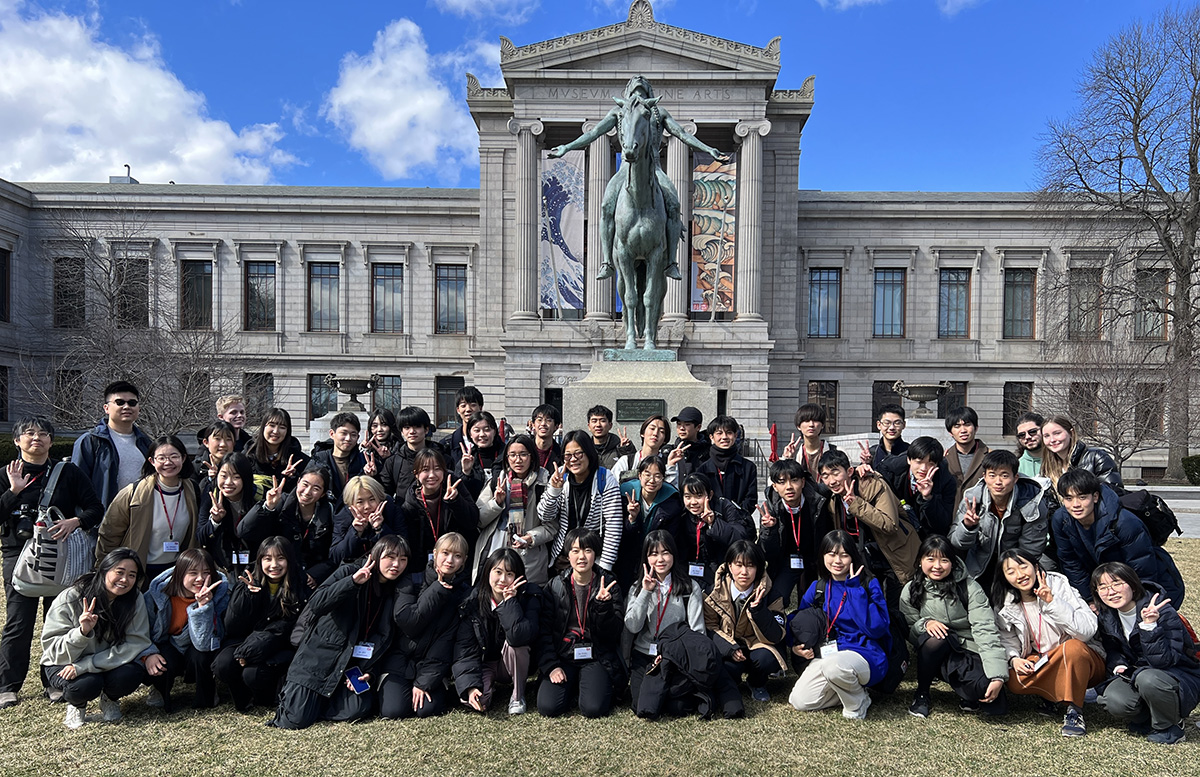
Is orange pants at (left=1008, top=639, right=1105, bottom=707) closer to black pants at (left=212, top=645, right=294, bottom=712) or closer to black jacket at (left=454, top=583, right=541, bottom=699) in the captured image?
black jacket at (left=454, top=583, right=541, bottom=699)

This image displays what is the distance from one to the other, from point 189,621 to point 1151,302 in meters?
33.6

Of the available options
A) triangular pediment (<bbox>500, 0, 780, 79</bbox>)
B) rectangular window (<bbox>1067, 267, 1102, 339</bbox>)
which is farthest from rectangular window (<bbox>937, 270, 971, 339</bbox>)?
triangular pediment (<bbox>500, 0, 780, 79</bbox>)

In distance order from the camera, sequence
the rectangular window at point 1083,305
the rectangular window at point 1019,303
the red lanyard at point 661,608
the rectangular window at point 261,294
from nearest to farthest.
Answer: the red lanyard at point 661,608, the rectangular window at point 1083,305, the rectangular window at point 1019,303, the rectangular window at point 261,294

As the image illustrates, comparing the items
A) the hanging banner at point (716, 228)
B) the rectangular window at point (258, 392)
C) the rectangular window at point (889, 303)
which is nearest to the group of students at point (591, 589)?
the hanging banner at point (716, 228)

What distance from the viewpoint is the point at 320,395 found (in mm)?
34750

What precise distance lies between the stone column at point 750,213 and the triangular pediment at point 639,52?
8.41 ft

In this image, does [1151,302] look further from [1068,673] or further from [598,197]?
[1068,673]

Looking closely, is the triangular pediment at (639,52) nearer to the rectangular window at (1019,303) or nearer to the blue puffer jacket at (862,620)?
the rectangular window at (1019,303)

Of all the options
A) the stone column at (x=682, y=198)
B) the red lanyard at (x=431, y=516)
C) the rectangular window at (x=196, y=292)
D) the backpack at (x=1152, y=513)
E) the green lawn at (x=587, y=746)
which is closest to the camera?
the green lawn at (x=587, y=746)

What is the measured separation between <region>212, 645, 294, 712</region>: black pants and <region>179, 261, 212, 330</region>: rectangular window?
34.4m

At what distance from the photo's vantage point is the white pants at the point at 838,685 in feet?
15.3

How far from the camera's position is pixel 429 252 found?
34.8 m

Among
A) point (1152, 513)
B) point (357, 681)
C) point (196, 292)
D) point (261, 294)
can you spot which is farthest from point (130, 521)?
point (196, 292)

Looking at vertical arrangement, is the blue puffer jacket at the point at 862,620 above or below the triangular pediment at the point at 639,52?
below
